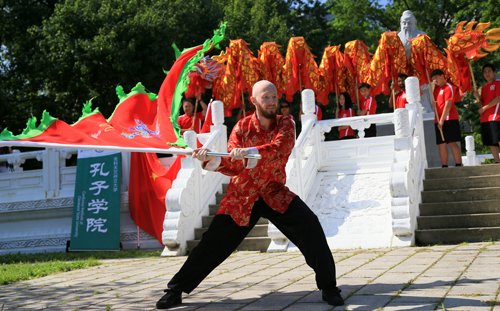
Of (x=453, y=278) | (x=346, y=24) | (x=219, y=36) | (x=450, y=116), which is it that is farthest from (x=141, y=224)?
(x=346, y=24)

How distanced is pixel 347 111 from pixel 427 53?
1.86 meters

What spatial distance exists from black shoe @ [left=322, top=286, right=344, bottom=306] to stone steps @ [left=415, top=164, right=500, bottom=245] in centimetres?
362

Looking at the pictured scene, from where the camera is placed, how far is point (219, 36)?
8578mm

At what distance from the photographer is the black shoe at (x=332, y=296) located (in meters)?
3.48

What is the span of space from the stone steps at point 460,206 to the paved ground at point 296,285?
1.55 feet

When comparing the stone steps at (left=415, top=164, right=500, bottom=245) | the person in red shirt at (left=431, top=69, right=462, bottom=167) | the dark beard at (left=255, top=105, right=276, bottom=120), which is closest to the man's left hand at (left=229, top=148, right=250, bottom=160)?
the dark beard at (left=255, top=105, right=276, bottom=120)

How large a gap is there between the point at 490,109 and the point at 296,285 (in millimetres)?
5511

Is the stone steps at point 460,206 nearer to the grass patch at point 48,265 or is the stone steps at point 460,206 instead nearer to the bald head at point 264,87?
the bald head at point 264,87

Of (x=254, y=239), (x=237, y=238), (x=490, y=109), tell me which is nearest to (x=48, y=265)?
(x=254, y=239)

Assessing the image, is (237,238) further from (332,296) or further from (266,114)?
(266,114)

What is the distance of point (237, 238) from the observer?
12.8 ft

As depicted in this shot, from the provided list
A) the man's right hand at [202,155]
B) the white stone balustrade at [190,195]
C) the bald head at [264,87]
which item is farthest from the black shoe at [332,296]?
the white stone balustrade at [190,195]

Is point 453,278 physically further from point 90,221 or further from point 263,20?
point 263,20

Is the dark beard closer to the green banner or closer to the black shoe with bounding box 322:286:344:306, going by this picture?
the black shoe with bounding box 322:286:344:306
